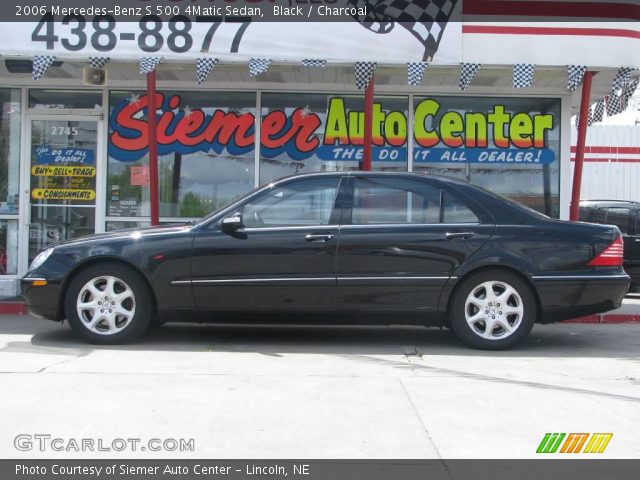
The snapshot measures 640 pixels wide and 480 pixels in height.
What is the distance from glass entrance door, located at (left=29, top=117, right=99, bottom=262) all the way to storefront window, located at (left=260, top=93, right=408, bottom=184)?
2.65m

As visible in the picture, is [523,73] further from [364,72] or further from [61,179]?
[61,179]

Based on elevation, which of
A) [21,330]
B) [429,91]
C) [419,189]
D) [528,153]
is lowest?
[21,330]

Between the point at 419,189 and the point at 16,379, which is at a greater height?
the point at 419,189

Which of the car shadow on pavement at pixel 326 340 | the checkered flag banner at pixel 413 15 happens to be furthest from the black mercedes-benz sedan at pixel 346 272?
the checkered flag banner at pixel 413 15

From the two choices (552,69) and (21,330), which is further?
(552,69)

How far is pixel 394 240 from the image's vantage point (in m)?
6.74

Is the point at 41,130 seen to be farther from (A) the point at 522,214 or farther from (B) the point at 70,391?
(A) the point at 522,214

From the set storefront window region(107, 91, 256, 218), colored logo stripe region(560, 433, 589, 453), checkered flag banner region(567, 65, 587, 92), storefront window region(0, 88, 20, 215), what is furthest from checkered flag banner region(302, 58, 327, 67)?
colored logo stripe region(560, 433, 589, 453)

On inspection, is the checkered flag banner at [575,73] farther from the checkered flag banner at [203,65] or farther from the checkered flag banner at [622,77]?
the checkered flag banner at [203,65]

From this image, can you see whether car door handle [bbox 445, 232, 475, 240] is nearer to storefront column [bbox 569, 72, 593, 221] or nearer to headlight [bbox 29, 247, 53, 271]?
storefront column [bbox 569, 72, 593, 221]

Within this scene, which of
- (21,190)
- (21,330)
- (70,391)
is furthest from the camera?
(21,190)

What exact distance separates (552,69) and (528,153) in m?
1.92

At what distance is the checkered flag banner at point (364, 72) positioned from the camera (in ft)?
29.3
